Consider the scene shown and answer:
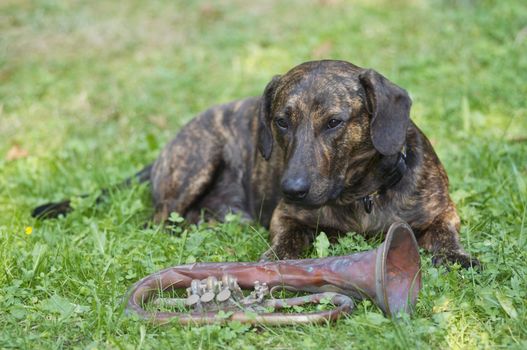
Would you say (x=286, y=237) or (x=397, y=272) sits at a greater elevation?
(x=397, y=272)

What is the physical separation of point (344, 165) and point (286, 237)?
67cm

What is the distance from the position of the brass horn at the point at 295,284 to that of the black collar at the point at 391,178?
34.0 inches

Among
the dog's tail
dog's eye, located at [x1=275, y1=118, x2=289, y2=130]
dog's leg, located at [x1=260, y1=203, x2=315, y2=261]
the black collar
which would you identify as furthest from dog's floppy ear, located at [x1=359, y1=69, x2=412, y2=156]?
the dog's tail

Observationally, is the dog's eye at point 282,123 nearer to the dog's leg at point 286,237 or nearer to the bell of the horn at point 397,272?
the dog's leg at point 286,237

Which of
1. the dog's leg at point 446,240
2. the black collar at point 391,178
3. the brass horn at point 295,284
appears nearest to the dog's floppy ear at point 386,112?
the black collar at point 391,178

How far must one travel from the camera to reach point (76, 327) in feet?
12.5

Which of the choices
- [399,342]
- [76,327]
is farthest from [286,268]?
[76,327]

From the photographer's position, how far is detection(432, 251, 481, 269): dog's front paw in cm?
429

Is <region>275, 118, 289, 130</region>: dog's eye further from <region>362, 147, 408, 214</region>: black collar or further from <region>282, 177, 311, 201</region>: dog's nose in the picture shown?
<region>362, 147, 408, 214</region>: black collar

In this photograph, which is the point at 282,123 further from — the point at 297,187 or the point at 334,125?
the point at 297,187

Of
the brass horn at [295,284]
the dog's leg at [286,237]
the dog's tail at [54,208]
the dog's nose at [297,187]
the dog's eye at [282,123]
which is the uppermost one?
the dog's eye at [282,123]

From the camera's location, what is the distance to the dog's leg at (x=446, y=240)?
4383 millimetres

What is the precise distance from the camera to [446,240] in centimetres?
456

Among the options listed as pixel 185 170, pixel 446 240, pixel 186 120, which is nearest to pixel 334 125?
pixel 446 240
